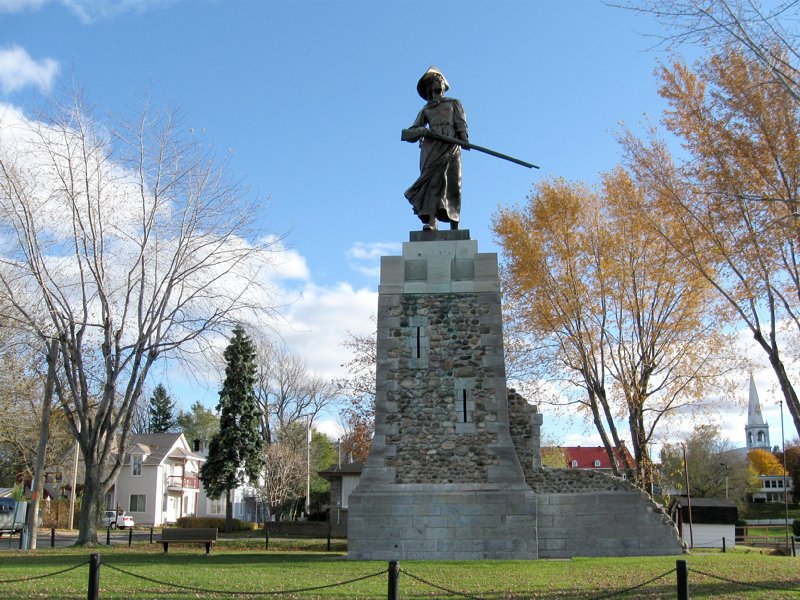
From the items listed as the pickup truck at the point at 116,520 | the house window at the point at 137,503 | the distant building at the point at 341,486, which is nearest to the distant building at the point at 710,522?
the distant building at the point at 341,486

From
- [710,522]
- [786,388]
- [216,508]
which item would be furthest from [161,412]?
[786,388]

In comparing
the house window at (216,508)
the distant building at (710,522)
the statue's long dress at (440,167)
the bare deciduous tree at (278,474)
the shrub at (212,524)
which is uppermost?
the statue's long dress at (440,167)

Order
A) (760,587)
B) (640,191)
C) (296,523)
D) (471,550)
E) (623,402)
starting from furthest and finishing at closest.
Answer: (296,523), (623,402), (640,191), (471,550), (760,587)

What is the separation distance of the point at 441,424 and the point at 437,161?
5580 mm

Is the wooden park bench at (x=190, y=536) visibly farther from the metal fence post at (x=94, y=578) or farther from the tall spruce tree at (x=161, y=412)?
the tall spruce tree at (x=161, y=412)

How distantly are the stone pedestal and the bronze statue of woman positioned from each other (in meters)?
0.55

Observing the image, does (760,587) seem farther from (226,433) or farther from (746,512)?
(746,512)

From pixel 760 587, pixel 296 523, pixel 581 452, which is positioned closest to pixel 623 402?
pixel 760 587

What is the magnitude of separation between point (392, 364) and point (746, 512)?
66.8 metres

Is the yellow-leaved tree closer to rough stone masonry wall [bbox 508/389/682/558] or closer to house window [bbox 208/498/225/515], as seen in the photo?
house window [bbox 208/498/225/515]

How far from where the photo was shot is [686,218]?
18.6m

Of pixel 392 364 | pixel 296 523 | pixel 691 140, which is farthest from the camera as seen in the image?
pixel 296 523

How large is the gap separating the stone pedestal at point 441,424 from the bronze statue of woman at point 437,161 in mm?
555

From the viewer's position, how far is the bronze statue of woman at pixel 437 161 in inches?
645
